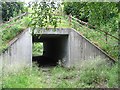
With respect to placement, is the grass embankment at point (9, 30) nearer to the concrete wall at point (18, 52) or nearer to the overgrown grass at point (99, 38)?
the concrete wall at point (18, 52)

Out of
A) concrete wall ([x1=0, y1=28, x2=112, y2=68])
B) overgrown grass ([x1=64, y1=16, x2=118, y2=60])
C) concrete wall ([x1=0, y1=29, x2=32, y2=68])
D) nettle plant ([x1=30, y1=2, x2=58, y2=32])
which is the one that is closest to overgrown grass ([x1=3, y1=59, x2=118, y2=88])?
concrete wall ([x1=0, y1=29, x2=32, y2=68])

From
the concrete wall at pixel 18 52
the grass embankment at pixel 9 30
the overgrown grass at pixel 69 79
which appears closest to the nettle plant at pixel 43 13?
the overgrown grass at pixel 69 79

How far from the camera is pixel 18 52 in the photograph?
10422mm

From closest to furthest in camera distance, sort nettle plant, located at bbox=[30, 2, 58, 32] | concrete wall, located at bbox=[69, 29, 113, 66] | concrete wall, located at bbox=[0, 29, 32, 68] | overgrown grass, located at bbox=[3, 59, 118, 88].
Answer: nettle plant, located at bbox=[30, 2, 58, 32] → overgrown grass, located at bbox=[3, 59, 118, 88] → concrete wall, located at bbox=[0, 29, 32, 68] → concrete wall, located at bbox=[69, 29, 113, 66]

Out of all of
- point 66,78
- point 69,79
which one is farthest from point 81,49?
point 69,79

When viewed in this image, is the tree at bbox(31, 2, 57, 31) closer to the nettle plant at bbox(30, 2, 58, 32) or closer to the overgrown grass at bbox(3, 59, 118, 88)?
the nettle plant at bbox(30, 2, 58, 32)

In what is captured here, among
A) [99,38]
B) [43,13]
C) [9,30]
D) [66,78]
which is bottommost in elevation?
[66,78]

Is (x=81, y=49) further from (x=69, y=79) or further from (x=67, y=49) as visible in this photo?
(x=69, y=79)

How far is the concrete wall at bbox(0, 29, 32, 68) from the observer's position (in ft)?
32.3

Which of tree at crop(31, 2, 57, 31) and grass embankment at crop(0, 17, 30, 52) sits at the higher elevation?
tree at crop(31, 2, 57, 31)

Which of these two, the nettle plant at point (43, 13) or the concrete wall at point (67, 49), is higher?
the nettle plant at point (43, 13)

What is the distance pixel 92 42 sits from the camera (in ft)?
35.7

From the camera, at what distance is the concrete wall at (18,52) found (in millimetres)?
9833

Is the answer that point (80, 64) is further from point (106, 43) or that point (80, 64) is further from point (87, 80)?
point (87, 80)
